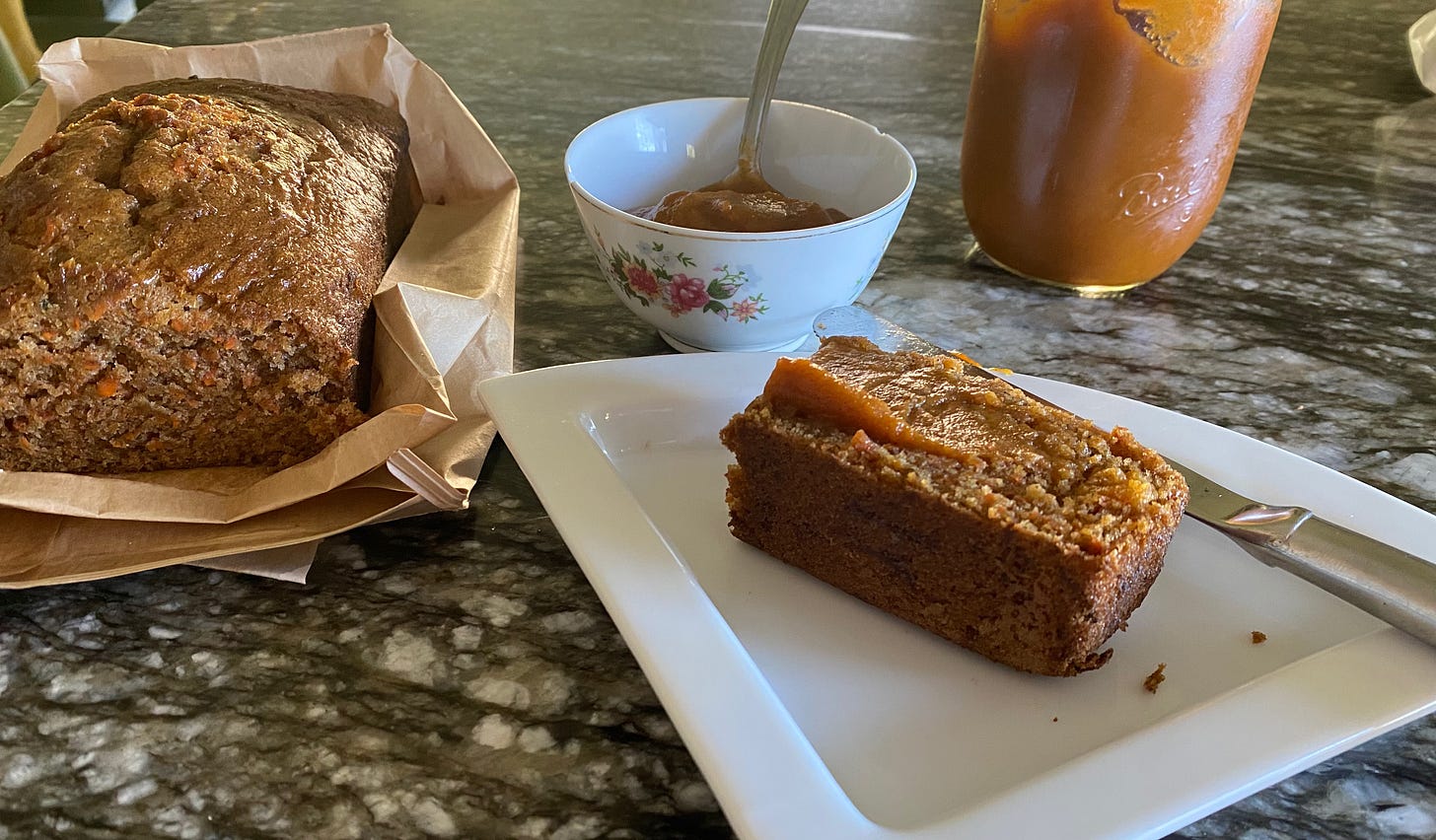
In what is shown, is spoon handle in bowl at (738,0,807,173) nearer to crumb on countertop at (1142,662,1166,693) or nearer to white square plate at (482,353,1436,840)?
white square plate at (482,353,1436,840)

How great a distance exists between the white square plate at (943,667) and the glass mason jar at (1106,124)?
1.32ft

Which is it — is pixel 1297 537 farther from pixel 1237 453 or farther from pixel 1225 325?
pixel 1225 325

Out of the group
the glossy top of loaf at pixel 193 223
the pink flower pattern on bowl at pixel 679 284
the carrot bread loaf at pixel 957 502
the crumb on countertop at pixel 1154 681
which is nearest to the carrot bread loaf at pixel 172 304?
the glossy top of loaf at pixel 193 223

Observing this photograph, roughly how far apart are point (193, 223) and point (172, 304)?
0.38 ft

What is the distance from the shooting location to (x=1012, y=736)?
84 centimetres

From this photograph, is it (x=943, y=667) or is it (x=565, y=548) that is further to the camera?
(x=565, y=548)

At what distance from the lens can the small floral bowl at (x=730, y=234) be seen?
1216mm

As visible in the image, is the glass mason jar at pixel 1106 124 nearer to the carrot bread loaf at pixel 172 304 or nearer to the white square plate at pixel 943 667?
the white square plate at pixel 943 667

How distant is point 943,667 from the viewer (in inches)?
35.5

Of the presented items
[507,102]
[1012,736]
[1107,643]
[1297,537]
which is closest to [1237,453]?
[1297,537]

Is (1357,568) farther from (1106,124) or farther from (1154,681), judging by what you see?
(1106,124)

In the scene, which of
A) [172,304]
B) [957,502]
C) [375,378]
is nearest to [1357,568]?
[957,502]

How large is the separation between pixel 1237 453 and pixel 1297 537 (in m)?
0.18

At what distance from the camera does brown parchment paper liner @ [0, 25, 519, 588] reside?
1015 millimetres
